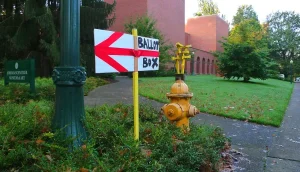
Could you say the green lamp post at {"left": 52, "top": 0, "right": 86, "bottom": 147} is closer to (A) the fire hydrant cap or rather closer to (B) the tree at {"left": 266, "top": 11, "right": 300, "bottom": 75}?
(A) the fire hydrant cap

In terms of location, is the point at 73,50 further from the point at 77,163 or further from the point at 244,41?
the point at 244,41

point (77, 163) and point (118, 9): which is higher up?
point (118, 9)

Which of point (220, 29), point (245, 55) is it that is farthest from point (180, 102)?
point (220, 29)

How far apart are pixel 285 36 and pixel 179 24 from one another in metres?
35.9

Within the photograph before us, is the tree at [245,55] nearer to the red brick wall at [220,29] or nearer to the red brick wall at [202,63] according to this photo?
the red brick wall at [202,63]

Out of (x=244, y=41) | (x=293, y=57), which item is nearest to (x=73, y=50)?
(x=244, y=41)

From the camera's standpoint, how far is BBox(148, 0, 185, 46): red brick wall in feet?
107

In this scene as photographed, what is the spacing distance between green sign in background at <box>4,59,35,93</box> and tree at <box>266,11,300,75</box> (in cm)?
6215

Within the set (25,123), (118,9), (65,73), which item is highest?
(118,9)

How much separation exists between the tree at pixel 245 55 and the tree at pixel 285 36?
42.7 meters

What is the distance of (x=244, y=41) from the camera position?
904 inches

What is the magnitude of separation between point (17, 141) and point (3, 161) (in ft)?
1.05

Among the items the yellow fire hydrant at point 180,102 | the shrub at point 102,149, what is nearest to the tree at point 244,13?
the yellow fire hydrant at point 180,102

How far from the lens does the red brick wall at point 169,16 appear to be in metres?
32.6
